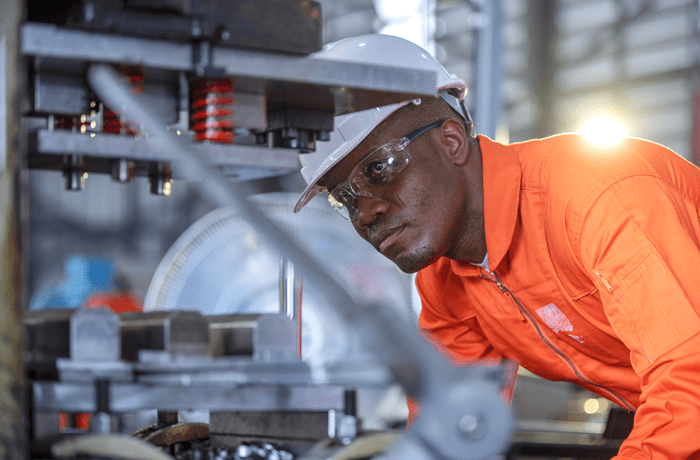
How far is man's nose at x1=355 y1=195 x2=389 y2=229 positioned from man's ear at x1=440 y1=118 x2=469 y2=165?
0.20 m

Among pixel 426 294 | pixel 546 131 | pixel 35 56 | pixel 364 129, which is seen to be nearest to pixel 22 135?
pixel 35 56

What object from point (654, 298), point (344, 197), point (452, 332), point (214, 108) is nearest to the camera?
point (214, 108)

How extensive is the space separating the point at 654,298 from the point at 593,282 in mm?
275

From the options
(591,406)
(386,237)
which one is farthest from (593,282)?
(591,406)

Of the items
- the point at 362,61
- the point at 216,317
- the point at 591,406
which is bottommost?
the point at 591,406

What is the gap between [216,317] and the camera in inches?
42.9

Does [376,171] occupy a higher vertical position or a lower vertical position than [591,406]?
higher

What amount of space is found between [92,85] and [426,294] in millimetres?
Answer: 1310

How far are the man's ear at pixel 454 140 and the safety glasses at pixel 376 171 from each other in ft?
0.07

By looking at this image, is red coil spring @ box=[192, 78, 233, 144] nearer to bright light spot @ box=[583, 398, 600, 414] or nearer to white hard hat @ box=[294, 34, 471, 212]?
white hard hat @ box=[294, 34, 471, 212]

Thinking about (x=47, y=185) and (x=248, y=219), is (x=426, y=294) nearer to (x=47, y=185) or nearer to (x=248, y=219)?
(x=248, y=219)

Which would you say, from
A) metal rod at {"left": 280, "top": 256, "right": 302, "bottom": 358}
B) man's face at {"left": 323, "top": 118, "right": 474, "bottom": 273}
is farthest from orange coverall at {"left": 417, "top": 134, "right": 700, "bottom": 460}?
metal rod at {"left": 280, "top": 256, "right": 302, "bottom": 358}

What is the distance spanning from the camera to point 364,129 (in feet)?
5.26

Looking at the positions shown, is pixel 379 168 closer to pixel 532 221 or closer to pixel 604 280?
pixel 532 221
